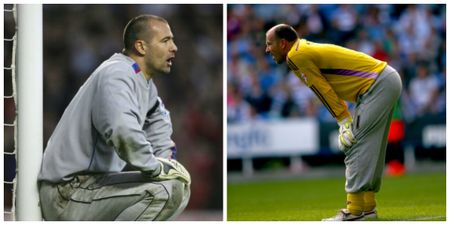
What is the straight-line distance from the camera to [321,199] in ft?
35.3

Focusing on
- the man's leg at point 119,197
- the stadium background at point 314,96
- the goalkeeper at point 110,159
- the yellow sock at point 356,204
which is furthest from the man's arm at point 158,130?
the stadium background at point 314,96

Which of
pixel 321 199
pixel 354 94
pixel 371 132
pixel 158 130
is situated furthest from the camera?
pixel 321 199

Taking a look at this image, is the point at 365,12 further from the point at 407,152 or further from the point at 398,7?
the point at 407,152

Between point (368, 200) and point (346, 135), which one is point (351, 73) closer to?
point (346, 135)

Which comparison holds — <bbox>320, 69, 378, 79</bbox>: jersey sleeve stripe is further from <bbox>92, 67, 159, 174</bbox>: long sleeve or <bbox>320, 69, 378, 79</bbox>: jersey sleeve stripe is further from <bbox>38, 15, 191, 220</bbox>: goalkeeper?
<bbox>92, 67, 159, 174</bbox>: long sleeve

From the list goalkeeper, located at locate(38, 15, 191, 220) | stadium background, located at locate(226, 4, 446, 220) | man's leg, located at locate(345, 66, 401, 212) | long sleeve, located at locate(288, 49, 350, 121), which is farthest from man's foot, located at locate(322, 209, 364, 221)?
stadium background, located at locate(226, 4, 446, 220)

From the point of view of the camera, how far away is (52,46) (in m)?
12.1

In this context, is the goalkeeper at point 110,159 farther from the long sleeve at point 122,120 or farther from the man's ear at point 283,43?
the man's ear at point 283,43

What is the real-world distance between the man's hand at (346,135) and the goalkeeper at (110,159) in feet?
4.40

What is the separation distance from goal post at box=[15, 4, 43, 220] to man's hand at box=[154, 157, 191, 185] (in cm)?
81

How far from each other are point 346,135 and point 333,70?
0.48 meters

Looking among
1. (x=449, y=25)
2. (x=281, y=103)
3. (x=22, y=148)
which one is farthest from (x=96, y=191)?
(x=281, y=103)

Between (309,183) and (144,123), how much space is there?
9.12m

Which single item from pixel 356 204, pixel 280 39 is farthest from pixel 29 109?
pixel 356 204
